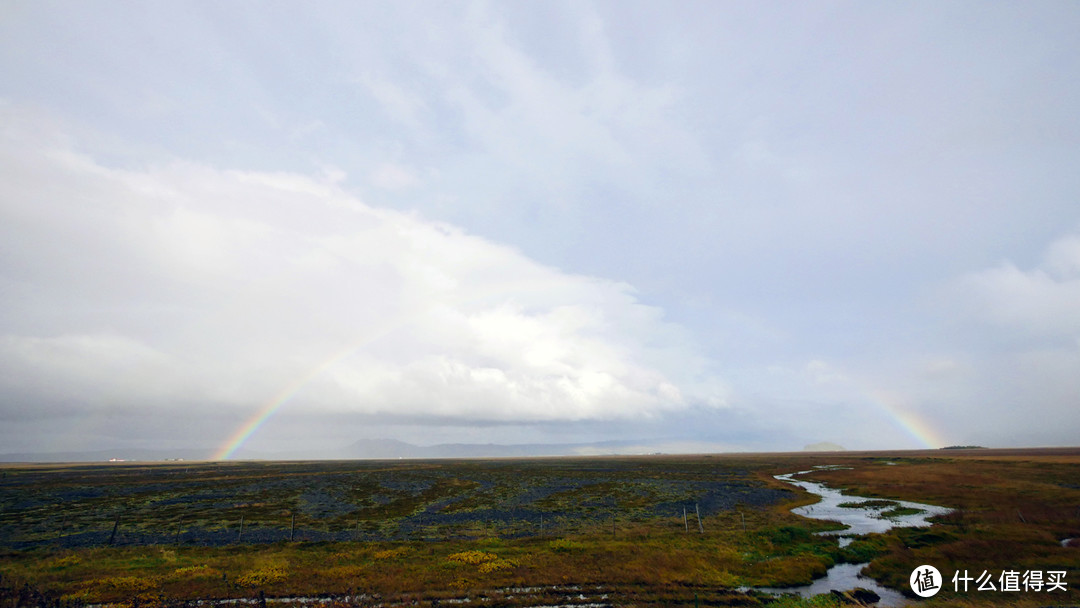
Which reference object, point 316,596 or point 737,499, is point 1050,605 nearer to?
point 316,596

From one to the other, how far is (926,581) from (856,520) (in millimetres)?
25060

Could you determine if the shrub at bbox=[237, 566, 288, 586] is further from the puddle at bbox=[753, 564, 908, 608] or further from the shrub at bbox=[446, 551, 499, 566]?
the puddle at bbox=[753, 564, 908, 608]

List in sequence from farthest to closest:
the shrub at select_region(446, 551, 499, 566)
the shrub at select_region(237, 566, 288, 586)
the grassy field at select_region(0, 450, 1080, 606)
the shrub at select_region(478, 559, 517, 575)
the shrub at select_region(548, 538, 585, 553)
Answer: the shrub at select_region(548, 538, 585, 553) < the shrub at select_region(446, 551, 499, 566) < the shrub at select_region(478, 559, 517, 575) < the shrub at select_region(237, 566, 288, 586) < the grassy field at select_region(0, 450, 1080, 606)

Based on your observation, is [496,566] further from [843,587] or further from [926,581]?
[926,581]

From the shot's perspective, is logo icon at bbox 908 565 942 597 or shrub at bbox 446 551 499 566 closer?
logo icon at bbox 908 565 942 597

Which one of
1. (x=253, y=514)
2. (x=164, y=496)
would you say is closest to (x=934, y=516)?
(x=253, y=514)

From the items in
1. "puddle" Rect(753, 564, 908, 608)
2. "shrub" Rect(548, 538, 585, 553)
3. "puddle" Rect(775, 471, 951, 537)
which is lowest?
"puddle" Rect(775, 471, 951, 537)

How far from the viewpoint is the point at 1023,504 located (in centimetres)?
4453

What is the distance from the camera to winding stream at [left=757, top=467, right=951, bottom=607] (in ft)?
81.8

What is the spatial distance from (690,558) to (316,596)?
2229 centimetres

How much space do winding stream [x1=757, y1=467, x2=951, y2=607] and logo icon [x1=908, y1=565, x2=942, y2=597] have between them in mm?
1096

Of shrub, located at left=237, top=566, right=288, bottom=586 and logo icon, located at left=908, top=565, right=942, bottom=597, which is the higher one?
logo icon, located at left=908, top=565, right=942, bottom=597

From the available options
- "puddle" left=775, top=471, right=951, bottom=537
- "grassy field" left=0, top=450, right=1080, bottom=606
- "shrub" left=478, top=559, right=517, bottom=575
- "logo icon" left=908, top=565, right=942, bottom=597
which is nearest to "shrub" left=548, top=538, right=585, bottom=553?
"grassy field" left=0, top=450, right=1080, bottom=606

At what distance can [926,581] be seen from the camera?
80.4 ft
